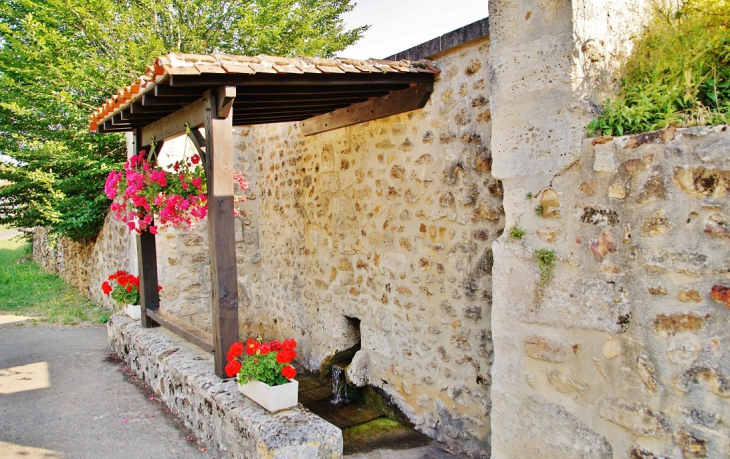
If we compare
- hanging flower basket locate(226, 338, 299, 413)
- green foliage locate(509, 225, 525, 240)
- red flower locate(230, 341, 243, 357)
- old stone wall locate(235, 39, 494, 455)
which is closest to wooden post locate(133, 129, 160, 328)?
old stone wall locate(235, 39, 494, 455)

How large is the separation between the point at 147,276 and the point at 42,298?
5180 mm

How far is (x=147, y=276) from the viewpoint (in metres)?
5.69

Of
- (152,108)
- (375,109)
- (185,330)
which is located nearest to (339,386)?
(185,330)

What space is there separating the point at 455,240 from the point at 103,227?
274 inches

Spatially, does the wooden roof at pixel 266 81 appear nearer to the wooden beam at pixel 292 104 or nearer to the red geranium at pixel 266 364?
the wooden beam at pixel 292 104

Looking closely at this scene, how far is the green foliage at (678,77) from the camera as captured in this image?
228 centimetres

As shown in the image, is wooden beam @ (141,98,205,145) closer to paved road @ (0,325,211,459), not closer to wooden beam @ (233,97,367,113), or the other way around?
wooden beam @ (233,97,367,113)

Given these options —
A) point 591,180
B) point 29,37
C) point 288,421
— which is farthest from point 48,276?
point 591,180

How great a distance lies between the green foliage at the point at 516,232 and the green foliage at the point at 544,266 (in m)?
0.12

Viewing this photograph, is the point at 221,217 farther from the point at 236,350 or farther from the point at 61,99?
the point at 61,99

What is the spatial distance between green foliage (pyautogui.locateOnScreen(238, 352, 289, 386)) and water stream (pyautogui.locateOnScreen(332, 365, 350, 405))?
6.17ft

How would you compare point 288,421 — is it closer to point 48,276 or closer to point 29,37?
point 29,37

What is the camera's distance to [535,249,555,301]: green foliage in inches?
103

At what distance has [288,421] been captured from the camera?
3203 mm
